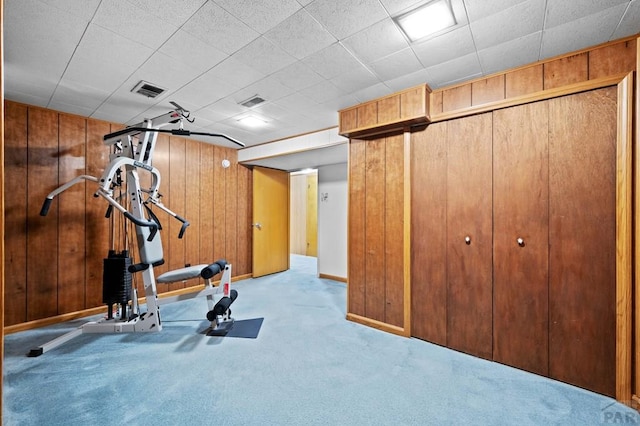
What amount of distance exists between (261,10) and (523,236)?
2.59 metres

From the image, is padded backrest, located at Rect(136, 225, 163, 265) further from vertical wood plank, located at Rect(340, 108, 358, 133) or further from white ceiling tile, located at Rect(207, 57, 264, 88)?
vertical wood plank, located at Rect(340, 108, 358, 133)

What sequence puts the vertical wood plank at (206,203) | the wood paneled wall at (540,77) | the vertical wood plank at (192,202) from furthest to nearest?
the vertical wood plank at (206,203) → the vertical wood plank at (192,202) → the wood paneled wall at (540,77)

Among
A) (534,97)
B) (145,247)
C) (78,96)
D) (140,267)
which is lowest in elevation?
(140,267)

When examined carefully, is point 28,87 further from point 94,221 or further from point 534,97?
point 534,97

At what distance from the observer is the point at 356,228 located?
329 centimetres

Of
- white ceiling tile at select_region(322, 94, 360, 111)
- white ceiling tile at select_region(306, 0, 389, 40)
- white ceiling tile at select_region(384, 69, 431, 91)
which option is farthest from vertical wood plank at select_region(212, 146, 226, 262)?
white ceiling tile at select_region(306, 0, 389, 40)

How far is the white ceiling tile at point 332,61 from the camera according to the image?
7.02ft

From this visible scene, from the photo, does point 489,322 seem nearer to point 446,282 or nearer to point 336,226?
point 446,282

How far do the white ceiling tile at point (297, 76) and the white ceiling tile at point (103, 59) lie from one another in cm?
104

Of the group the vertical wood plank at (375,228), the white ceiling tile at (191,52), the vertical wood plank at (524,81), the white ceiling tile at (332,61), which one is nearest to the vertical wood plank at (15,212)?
the white ceiling tile at (191,52)

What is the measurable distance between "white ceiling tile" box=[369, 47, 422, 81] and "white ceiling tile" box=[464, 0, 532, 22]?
477 mm

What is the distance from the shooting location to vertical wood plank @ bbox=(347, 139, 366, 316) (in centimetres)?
323

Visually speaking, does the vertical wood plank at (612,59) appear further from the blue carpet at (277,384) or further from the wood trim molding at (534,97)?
the blue carpet at (277,384)

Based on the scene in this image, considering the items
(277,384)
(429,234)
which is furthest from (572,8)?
(277,384)
